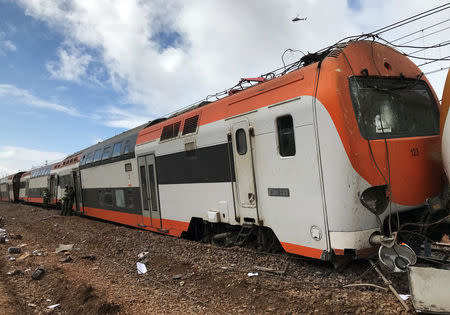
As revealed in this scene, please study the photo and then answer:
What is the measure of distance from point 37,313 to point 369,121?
17.9 feet

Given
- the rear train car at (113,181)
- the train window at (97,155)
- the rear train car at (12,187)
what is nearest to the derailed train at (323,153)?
the rear train car at (113,181)

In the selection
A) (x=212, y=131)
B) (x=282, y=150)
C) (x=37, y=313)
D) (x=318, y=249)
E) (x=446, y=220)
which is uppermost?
(x=212, y=131)

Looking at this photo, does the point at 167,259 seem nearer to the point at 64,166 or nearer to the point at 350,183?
the point at 350,183

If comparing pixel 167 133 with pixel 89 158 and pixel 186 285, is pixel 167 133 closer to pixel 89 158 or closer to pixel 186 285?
pixel 186 285

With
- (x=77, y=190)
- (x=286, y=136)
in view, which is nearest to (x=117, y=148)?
(x=77, y=190)

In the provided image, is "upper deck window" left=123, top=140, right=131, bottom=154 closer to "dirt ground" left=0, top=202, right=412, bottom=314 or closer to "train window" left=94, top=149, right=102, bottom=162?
"train window" left=94, top=149, right=102, bottom=162

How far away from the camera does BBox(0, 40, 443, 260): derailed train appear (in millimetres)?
4316

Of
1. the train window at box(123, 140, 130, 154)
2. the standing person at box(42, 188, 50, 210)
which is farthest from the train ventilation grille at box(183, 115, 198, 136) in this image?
the standing person at box(42, 188, 50, 210)

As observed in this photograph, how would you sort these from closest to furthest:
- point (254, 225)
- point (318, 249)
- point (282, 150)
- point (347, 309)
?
point (347, 309)
point (318, 249)
point (282, 150)
point (254, 225)

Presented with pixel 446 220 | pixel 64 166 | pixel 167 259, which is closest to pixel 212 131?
pixel 167 259

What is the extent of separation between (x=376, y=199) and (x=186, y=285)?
312cm

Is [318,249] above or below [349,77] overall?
below

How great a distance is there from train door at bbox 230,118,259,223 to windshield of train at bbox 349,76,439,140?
183 cm

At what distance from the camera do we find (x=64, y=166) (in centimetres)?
1789
